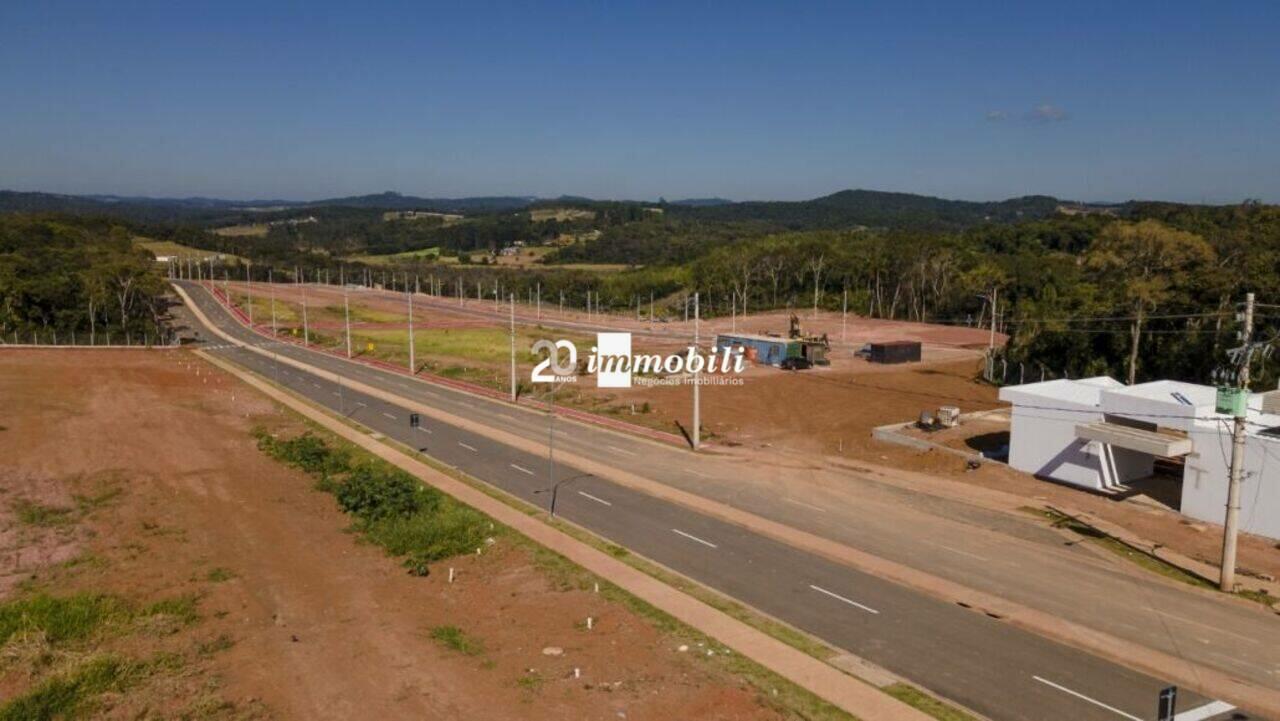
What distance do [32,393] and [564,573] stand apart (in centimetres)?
5681

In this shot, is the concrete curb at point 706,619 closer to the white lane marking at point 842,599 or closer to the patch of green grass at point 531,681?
the white lane marking at point 842,599

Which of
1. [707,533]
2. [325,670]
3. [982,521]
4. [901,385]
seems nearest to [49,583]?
[325,670]

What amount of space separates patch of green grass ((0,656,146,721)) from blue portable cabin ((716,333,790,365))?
201 feet

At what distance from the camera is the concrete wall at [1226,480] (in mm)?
31562

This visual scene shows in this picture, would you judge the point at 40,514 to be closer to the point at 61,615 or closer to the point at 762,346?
the point at 61,615

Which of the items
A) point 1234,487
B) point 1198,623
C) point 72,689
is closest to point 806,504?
point 1198,623

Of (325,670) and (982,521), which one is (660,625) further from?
(982,521)

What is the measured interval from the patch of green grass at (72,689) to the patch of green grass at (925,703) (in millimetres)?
18384

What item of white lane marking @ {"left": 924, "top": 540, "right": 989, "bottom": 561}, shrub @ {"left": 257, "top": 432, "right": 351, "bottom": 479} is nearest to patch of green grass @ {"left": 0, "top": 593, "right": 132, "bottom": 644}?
shrub @ {"left": 257, "top": 432, "right": 351, "bottom": 479}

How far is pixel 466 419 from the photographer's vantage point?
56.3m

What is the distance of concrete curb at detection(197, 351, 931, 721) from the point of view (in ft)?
62.5

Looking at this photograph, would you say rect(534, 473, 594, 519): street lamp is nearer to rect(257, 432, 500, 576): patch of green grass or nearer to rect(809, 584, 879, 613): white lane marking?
rect(257, 432, 500, 576): patch of green grass

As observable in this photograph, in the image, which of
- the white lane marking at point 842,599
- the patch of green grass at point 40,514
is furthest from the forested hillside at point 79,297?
the white lane marking at point 842,599

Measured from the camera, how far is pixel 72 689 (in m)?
19.9
